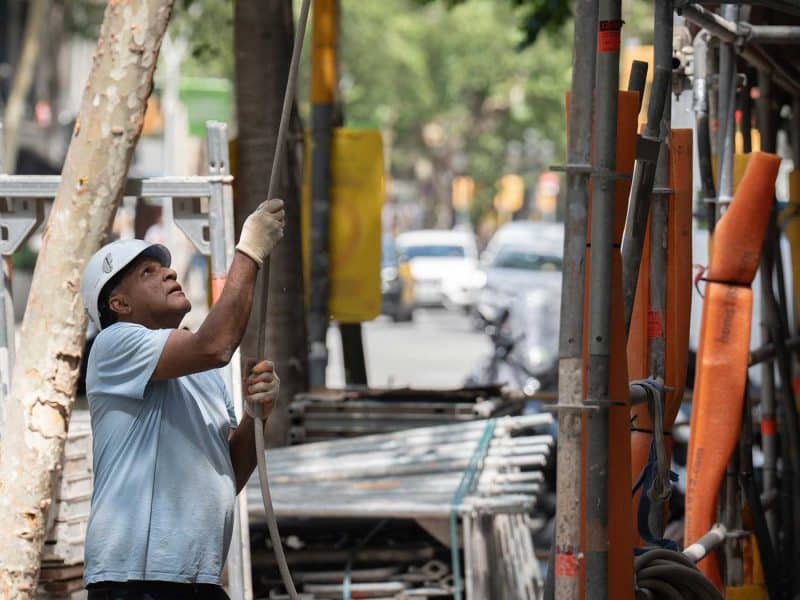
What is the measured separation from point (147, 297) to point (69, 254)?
0.94 m

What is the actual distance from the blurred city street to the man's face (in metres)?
12.2

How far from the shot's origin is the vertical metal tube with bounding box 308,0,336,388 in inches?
404

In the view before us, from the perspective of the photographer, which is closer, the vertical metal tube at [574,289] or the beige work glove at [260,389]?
the vertical metal tube at [574,289]

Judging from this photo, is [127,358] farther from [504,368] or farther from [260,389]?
[504,368]

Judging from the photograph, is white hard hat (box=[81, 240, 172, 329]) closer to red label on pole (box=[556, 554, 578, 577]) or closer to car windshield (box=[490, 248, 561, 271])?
red label on pole (box=[556, 554, 578, 577])

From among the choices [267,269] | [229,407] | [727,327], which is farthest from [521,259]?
[267,269]

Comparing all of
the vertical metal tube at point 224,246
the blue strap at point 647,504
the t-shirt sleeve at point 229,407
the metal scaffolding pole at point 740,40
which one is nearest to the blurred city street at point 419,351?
the metal scaffolding pole at point 740,40

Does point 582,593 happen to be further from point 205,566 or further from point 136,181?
point 136,181

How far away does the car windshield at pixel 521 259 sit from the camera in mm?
24594

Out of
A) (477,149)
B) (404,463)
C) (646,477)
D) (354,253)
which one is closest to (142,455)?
(646,477)

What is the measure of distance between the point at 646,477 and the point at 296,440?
139 inches

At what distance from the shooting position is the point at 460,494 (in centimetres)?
649

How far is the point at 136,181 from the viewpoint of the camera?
5461 mm

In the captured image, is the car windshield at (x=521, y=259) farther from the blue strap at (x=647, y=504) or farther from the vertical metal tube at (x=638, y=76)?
the vertical metal tube at (x=638, y=76)
